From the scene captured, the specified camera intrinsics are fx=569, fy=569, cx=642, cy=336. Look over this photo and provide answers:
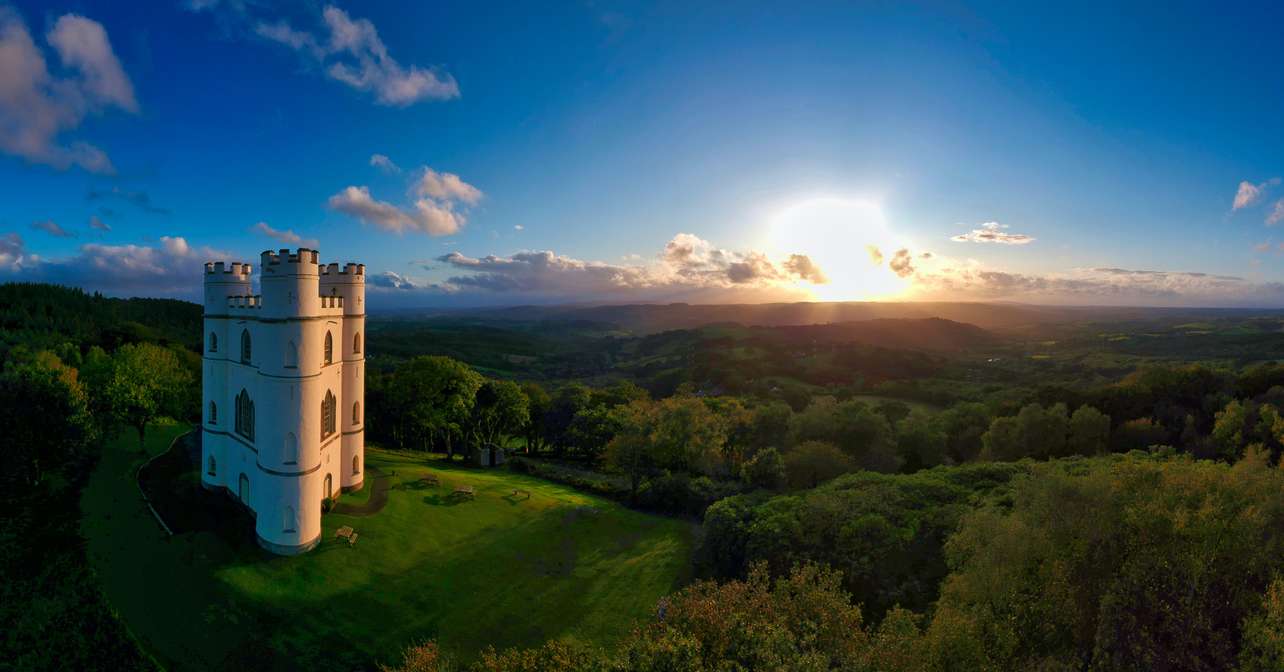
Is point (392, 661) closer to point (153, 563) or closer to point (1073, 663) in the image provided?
point (153, 563)

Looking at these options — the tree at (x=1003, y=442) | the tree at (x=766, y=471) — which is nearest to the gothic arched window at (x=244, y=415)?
the tree at (x=766, y=471)

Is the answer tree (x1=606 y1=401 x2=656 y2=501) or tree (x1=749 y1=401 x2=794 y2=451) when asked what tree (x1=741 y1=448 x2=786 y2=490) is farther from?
tree (x1=606 y1=401 x2=656 y2=501)

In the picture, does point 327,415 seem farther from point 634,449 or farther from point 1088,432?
point 1088,432

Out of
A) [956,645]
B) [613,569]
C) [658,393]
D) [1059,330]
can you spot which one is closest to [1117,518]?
[956,645]

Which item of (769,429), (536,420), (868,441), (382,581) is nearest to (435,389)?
(536,420)

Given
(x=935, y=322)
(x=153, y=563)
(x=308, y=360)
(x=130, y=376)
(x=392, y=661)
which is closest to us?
(x=392, y=661)

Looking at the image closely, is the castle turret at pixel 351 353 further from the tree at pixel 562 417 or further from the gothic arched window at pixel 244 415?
the tree at pixel 562 417
